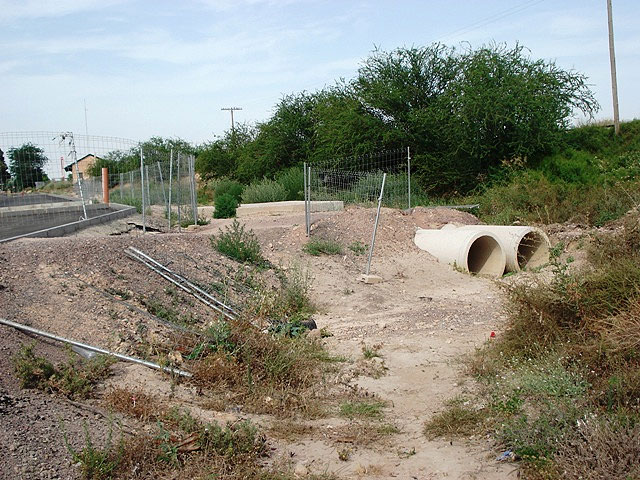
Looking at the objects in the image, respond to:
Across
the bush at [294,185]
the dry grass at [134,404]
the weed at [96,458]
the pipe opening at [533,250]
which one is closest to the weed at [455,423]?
the dry grass at [134,404]

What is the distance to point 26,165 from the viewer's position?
1404cm

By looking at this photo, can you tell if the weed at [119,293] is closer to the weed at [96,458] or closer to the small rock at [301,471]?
the weed at [96,458]

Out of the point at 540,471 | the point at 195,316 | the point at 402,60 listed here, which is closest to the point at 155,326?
the point at 195,316

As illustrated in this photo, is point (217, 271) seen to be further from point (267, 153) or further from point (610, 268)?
point (267, 153)

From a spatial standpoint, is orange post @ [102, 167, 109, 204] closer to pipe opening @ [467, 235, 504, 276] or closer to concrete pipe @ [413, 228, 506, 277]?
concrete pipe @ [413, 228, 506, 277]

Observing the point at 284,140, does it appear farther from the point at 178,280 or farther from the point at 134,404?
the point at 134,404

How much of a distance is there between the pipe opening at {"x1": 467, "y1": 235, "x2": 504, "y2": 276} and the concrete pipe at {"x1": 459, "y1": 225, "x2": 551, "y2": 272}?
0.20 meters

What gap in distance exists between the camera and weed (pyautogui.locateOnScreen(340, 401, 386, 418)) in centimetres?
592

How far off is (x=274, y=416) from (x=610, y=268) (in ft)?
10.9

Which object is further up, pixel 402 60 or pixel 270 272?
pixel 402 60

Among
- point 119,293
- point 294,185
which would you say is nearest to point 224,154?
point 294,185

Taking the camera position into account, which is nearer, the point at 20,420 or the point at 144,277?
the point at 20,420

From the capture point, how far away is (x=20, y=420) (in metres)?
5.00

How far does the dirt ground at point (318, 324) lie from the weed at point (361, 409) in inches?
3.2
